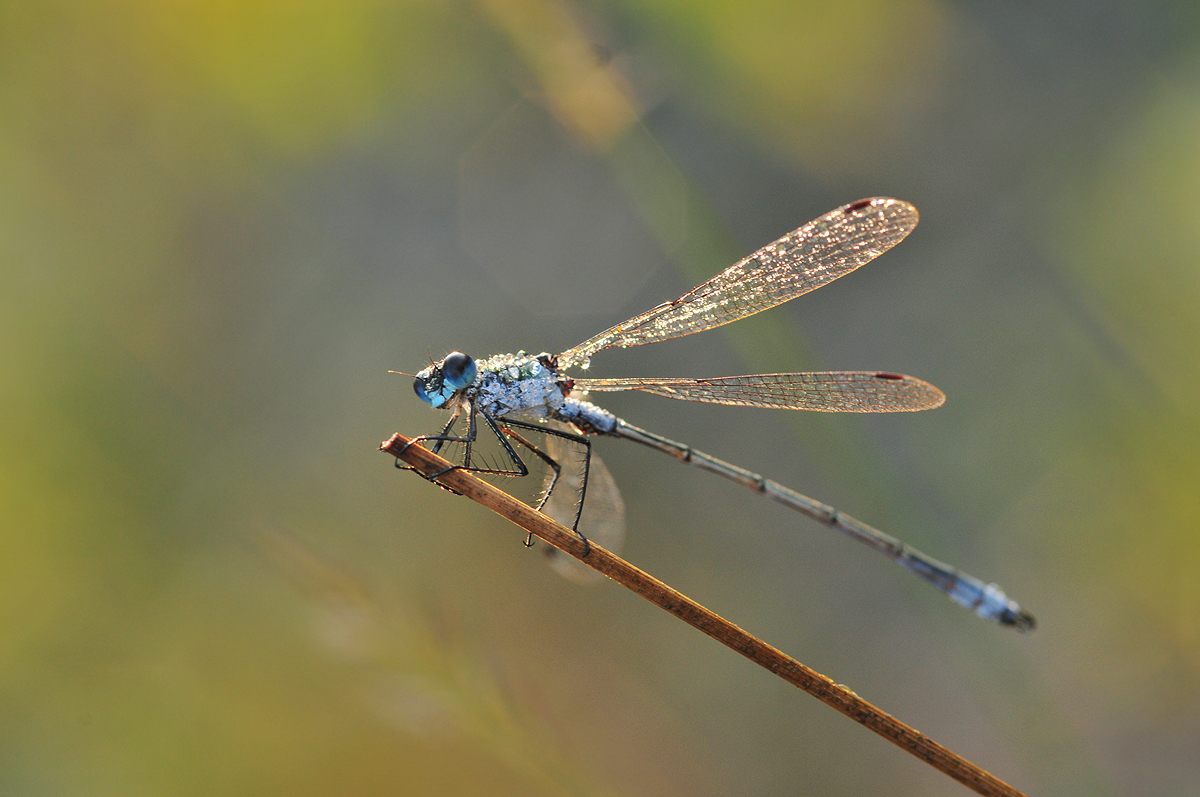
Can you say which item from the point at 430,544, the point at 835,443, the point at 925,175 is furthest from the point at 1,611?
the point at 925,175

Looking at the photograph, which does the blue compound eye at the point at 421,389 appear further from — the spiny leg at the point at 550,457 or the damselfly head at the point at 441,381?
the spiny leg at the point at 550,457

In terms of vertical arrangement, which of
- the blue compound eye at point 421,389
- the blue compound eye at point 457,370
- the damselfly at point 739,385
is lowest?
the blue compound eye at point 421,389

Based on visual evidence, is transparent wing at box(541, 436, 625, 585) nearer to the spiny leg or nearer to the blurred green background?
the spiny leg

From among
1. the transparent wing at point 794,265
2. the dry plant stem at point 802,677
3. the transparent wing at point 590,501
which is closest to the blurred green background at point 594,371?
the transparent wing at point 794,265

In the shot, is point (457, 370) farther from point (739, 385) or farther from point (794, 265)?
point (794, 265)

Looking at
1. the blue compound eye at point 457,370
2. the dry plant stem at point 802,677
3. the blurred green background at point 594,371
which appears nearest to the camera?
the dry plant stem at point 802,677

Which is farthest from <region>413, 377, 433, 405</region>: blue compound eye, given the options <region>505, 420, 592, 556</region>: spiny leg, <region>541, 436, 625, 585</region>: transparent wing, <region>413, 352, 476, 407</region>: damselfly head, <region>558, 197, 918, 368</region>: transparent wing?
<region>558, 197, 918, 368</region>: transparent wing
